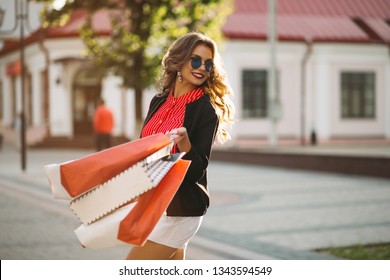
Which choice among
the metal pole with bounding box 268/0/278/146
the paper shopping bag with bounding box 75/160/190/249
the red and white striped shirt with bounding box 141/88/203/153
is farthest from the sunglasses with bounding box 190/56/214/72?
the metal pole with bounding box 268/0/278/146

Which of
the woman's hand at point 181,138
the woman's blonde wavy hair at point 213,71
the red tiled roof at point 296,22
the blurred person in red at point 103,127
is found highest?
the red tiled roof at point 296,22

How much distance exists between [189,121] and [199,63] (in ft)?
0.90

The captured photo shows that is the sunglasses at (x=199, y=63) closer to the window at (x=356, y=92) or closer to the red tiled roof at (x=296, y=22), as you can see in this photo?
the window at (x=356, y=92)

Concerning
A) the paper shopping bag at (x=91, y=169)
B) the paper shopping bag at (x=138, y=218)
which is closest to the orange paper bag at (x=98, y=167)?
the paper shopping bag at (x=91, y=169)

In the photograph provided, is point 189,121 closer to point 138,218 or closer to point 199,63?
point 199,63

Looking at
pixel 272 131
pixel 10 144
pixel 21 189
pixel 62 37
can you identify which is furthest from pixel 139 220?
pixel 10 144

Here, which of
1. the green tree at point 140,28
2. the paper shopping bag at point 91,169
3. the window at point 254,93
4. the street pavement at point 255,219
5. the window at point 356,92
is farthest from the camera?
the window at point 254,93

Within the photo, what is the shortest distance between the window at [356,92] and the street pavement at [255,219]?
16570mm

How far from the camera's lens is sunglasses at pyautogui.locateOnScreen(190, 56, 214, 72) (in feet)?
12.4

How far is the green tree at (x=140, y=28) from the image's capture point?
58.0 ft

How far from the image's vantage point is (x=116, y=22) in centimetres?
1881

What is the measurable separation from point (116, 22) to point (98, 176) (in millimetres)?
15804

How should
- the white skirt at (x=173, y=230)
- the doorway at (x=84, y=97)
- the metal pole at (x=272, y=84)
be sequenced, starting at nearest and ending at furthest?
1. the white skirt at (x=173, y=230)
2. the metal pole at (x=272, y=84)
3. the doorway at (x=84, y=97)

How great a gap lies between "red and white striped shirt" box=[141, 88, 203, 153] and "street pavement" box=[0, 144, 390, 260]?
3460 millimetres
